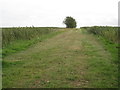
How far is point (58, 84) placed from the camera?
5.35 metres

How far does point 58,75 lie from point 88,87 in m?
1.32

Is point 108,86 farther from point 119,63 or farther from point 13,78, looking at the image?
point 119,63

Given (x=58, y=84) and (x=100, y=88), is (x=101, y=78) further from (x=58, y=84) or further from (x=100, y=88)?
(x=58, y=84)

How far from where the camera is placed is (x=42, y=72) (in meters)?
6.74

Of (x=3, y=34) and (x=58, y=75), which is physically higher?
(x=3, y=34)

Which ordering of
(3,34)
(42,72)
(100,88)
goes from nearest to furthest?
(100,88) → (42,72) → (3,34)

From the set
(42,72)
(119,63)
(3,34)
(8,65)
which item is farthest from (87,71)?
(3,34)

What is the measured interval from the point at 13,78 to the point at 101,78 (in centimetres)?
240

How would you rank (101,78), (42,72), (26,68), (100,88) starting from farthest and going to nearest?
(26,68)
(42,72)
(101,78)
(100,88)

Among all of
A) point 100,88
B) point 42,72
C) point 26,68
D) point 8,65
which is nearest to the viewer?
point 100,88

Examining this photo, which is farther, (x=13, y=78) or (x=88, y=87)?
(x=13, y=78)

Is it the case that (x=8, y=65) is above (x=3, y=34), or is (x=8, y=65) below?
below

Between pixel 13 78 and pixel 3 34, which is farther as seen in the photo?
pixel 3 34

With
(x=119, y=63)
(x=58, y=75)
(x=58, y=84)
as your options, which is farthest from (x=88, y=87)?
(x=119, y=63)
